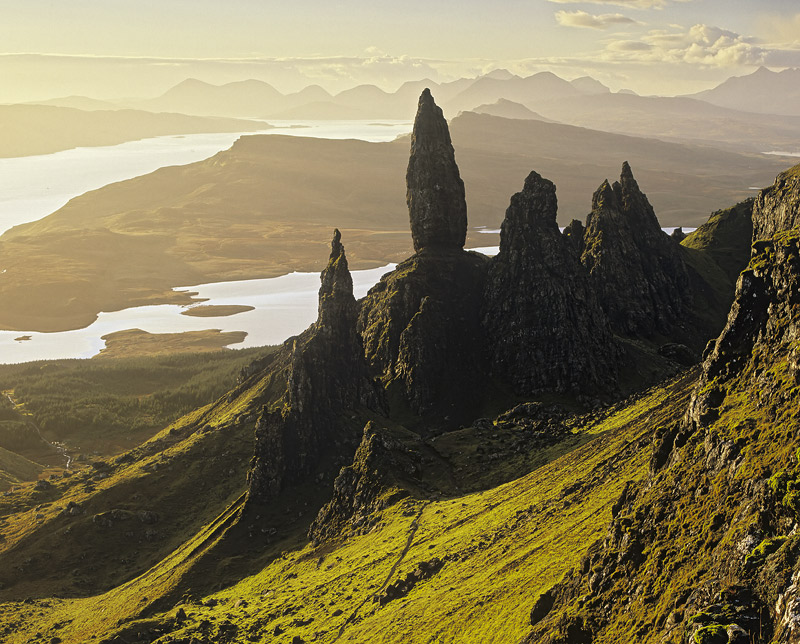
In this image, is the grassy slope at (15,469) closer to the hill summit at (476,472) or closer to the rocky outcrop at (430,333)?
the hill summit at (476,472)

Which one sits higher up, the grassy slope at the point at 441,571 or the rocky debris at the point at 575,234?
the rocky debris at the point at 575,234

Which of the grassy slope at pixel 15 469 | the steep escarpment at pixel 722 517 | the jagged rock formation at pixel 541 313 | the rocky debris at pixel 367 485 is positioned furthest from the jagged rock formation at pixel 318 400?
the grassy slope at pixel 15 469

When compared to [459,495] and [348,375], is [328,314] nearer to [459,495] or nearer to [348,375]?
[348,375]

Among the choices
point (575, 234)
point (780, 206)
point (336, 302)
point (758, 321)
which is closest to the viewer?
point (758, 321)

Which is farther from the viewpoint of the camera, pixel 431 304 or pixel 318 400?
pixel 431 304

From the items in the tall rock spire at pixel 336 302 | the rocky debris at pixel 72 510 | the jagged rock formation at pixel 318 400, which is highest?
the tall rock spire at pixel 336 302

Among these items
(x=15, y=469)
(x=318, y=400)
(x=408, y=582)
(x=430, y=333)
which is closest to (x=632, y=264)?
(x=430, y=333)

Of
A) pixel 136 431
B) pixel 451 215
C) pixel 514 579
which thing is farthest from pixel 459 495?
pixel 136 431

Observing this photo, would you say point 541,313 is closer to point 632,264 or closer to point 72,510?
point 632,264
